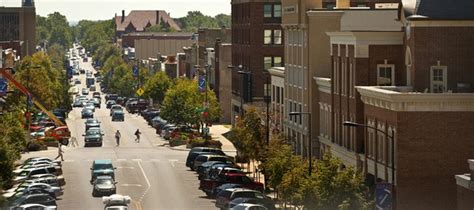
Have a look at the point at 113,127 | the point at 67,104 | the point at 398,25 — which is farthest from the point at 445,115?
the point at 67,104

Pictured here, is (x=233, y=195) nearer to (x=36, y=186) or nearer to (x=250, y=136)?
(x=36, y=186)

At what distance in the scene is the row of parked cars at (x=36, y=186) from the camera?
2800 inches

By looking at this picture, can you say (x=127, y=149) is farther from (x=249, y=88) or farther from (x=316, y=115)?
(x=316, y=115)

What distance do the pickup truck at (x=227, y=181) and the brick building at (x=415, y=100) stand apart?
741 centimetres

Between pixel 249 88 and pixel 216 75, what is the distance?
29878mm

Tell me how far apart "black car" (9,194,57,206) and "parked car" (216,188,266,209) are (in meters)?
8.44

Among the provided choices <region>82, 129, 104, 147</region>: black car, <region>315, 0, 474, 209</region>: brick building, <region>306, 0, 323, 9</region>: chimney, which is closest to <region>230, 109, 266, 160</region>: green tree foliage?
<region>306, 0, 323, 9</region>: chimney

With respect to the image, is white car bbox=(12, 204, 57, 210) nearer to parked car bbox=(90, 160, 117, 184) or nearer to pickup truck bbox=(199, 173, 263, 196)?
pickup truck bbox=(199, 173, 263, 196)

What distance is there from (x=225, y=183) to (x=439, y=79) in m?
18.4

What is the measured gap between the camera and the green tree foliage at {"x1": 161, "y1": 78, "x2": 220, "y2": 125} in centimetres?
14088

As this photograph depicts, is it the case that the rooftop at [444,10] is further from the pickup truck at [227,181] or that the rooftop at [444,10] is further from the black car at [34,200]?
the black car at [34,200]

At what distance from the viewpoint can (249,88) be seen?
13950 centimetres

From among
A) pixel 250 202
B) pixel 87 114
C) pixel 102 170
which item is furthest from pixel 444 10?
pixel 87 114

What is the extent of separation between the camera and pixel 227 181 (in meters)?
85.2
